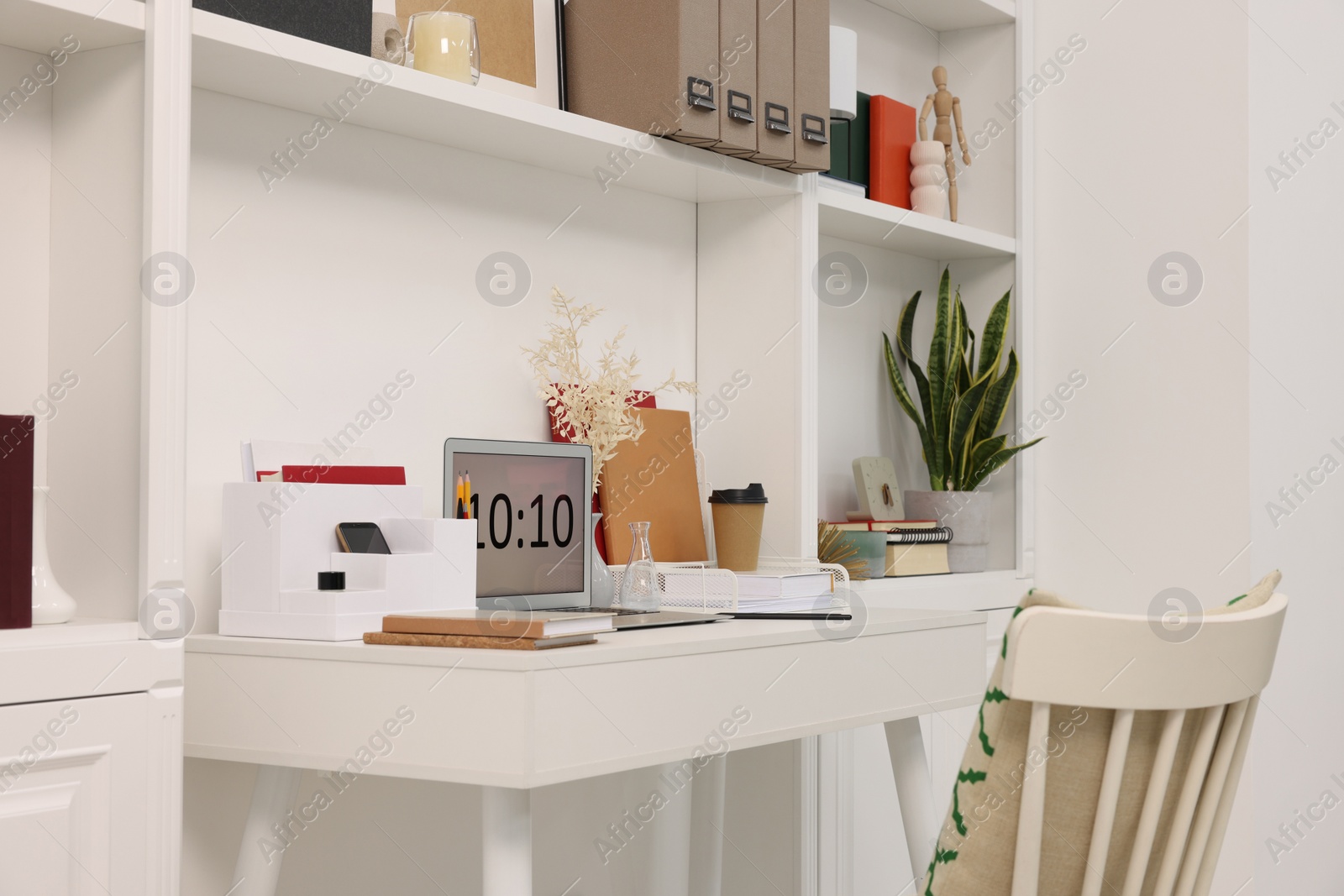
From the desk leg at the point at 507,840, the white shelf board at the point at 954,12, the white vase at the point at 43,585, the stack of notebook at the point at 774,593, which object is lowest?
the desk leg at the point at 507,840

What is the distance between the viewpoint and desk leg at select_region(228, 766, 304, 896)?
140 cm

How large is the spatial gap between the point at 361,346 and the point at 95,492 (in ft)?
1.75

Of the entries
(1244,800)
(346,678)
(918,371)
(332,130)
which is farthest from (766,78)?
(1244,800)

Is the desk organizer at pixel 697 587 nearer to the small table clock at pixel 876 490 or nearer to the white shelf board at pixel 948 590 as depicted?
the white shelf board at pixel 948 590

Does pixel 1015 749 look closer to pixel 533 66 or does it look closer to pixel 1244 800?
pixel 533 66

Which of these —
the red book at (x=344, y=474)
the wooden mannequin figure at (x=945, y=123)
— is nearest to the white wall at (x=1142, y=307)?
the wooden mannequin figure at (x=945, y=123)

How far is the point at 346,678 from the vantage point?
4.08 feet

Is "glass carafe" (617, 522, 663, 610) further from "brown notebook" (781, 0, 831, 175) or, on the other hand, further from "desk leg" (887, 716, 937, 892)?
"brown notebook" (781, 0, 831, 175)

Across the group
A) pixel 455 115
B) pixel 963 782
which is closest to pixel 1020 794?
pixel 963 782

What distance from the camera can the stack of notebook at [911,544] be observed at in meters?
2.32

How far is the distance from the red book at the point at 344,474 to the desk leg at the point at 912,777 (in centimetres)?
84

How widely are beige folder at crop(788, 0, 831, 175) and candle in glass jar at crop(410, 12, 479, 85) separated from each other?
60cm

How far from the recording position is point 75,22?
→ 3.94 feet

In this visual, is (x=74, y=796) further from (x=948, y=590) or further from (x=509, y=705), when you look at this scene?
(x=948, y=590)
